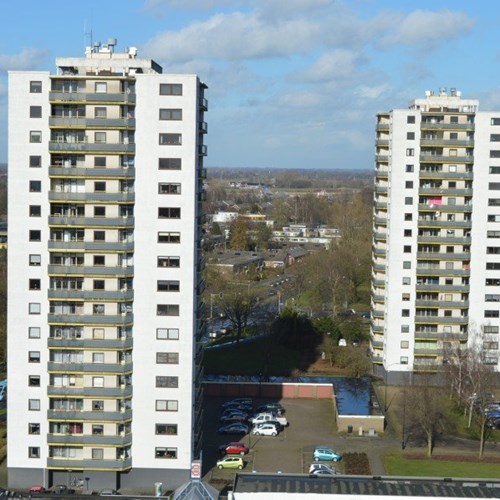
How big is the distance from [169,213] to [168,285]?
3028 mm

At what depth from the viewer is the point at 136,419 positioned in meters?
39.2

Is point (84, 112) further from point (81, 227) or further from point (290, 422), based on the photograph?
point (290, 422)

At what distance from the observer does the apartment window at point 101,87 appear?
124ft

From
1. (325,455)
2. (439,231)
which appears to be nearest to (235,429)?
(325,455)

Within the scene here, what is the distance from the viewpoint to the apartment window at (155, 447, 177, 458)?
3931 cm

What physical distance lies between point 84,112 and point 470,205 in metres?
27.9

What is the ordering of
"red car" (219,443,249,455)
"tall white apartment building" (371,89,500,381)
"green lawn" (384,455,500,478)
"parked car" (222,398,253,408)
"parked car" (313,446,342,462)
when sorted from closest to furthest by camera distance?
"green lawn" (384,455,500,478)
"parked car" (313,446,342,462)
"red car" (219,443,249,455)
"parked car" (222,398,253,408)
"tall white apartment building" (371,89,500,381)

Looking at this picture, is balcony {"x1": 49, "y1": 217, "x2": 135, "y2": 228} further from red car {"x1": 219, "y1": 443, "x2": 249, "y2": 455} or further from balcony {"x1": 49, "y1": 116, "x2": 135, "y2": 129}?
red car {"x1": 219, "y1": 443, "x2": 249, "y2": 455}

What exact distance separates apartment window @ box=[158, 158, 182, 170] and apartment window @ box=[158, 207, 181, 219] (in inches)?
66.9

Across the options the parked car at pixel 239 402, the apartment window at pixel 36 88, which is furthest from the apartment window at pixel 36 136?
the parked car at pixel 239 402

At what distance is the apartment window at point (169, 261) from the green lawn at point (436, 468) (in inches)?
557

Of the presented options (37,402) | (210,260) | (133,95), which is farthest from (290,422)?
(210,260)

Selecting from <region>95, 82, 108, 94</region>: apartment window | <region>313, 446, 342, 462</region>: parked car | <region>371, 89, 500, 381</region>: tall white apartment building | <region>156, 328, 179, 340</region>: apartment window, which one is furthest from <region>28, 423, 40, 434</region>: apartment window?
<region>371, 89, 500, 381</region>: tall white apartment building

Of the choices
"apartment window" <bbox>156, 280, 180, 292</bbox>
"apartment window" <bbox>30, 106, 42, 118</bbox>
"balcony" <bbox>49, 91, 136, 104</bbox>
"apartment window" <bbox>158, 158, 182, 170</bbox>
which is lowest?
"apartment window" <bbox>156, 280, 180, 292</bbox>
